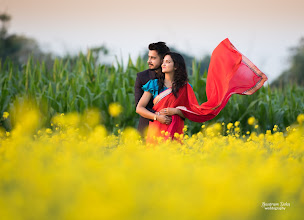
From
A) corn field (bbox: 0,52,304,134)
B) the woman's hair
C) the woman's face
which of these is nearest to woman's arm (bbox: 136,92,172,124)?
the woman's hair

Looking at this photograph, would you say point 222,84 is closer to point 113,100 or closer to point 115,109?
point 115,109

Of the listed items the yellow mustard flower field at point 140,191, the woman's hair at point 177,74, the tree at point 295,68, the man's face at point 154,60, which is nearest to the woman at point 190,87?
the woman's hair at point 177,74

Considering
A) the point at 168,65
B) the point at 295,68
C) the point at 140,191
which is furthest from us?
the point at 295,68

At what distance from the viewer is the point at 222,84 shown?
4531 mm

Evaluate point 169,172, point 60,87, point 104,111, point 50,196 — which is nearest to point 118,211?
point 50,196

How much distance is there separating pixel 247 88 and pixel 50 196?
3.45 metres

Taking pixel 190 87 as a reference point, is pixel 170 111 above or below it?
below

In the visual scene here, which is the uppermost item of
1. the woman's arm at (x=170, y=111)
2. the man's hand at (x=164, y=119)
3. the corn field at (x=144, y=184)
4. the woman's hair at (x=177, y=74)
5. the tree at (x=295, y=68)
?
the woman's hair at (x=177, y=74)

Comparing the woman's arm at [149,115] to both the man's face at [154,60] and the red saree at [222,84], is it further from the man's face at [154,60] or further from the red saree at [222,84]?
the man's face at [154,60]

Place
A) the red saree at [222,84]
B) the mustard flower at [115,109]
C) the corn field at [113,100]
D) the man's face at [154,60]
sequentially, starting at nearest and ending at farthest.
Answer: the mustard flower at [115,109] < the red saree at [222,84] < the man's face at [154,60] < the corn field at [113,100]

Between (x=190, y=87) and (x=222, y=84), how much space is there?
0.51 m

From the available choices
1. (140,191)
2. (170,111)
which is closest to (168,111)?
(170,111)

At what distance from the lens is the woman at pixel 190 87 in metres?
4.07

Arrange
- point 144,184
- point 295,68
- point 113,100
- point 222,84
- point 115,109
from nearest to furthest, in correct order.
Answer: point 144,184 → point 115,109 → point 222,84 → point 113,100 → point 295,68
